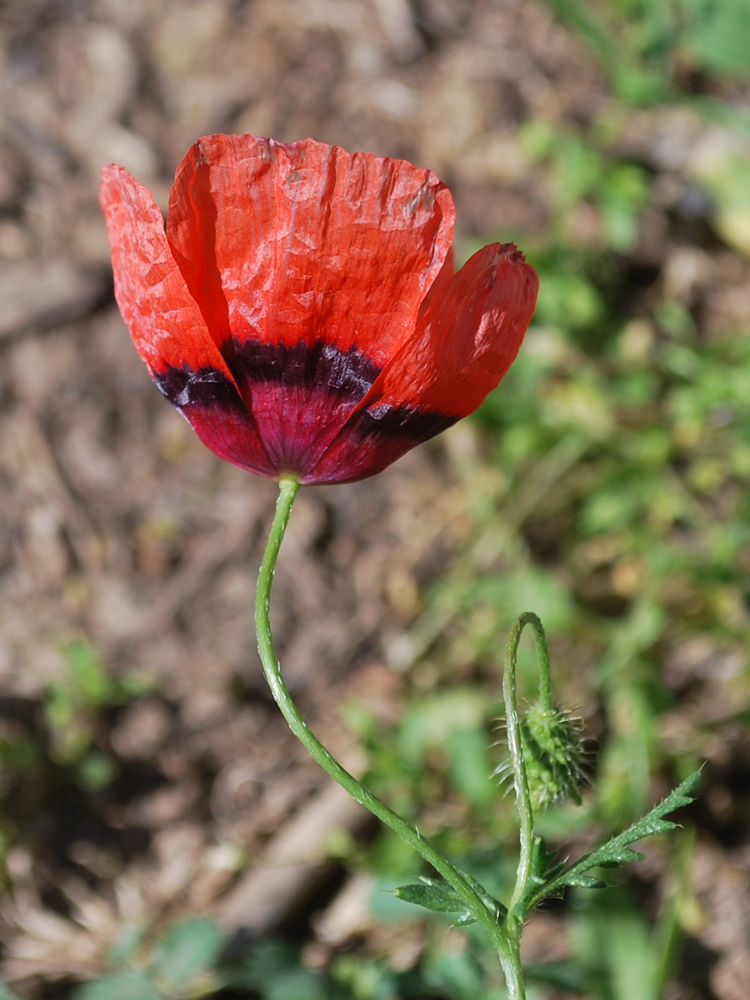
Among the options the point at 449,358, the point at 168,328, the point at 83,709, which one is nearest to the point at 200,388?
the point at 168,328

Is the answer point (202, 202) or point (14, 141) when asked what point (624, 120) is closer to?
point (14, 141)

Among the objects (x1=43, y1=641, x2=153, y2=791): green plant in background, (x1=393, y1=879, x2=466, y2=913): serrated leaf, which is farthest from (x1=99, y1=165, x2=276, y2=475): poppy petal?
(x1=43, y1=641, x2=153, y2=791): green plant in background

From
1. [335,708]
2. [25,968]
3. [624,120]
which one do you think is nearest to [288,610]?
[335,708]

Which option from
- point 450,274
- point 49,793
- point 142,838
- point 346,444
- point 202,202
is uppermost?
point 202,202

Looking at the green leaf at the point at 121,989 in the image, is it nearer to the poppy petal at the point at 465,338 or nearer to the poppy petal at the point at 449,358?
the poppy petal at the point at 449,358

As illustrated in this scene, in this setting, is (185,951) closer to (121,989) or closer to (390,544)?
(121,989)

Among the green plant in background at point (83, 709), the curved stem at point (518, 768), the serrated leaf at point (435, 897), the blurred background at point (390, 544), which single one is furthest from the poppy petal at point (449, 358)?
the green plant in background at point (83, 709)
